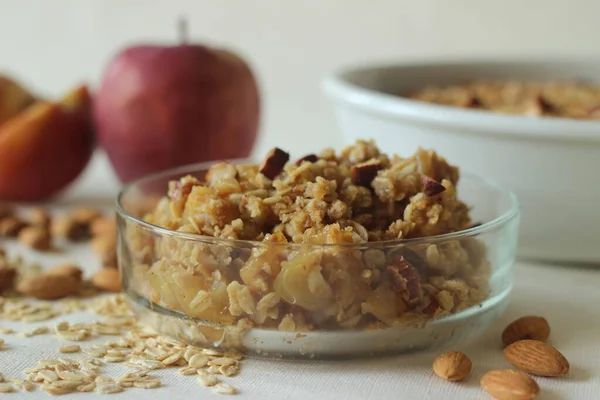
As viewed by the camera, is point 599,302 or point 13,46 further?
point 13,46

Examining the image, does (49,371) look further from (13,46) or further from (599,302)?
(13,46)

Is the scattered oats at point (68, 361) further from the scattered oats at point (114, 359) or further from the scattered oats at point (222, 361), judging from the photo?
the scattered oats at point (222, 361)

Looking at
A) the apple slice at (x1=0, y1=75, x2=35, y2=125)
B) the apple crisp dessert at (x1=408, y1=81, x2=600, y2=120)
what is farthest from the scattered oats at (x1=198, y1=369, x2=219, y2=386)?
the apple slice at (x1=0, y1=75, x2=35, y2=125)

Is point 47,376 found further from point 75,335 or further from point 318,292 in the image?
point 318,292

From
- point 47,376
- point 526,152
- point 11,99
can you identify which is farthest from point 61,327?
point 11,99

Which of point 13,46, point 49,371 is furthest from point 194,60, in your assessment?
point 13,46
